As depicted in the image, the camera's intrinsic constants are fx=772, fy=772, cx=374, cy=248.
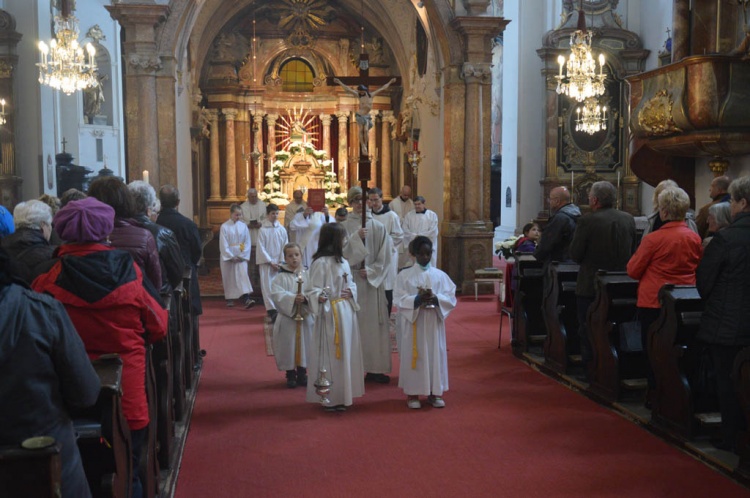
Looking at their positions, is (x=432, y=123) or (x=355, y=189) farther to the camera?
(x=432, y=123)

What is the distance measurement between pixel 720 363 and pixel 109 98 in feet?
74.4

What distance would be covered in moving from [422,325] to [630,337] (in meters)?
1.85

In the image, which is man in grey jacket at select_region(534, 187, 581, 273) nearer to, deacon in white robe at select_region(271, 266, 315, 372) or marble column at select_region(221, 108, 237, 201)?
deacon in white robe at select_region(271, 266, 315, 372)

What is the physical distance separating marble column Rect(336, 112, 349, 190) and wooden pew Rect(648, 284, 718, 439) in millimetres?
16672

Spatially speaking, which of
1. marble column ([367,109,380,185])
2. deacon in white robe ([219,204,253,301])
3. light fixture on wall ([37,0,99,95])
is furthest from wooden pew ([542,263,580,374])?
marble column ([367,109,380,185])

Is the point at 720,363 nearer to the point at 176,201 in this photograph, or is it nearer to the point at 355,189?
the point at 355,189

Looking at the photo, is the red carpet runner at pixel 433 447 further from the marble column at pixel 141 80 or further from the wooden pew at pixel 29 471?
the marble column at pixel 141 80

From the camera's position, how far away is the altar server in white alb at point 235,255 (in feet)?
41.8

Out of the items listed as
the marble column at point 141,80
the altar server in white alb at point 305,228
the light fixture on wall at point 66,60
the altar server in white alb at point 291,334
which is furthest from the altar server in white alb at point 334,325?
the light fixture on wall at point 66,60

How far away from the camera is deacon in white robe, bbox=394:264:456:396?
666cm

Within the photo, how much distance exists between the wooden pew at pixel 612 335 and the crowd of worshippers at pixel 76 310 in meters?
3.58

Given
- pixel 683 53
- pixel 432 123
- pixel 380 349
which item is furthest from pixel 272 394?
pixel 432 123

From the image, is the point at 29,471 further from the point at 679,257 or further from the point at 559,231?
the point at 559,231

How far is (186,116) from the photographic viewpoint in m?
17.0
